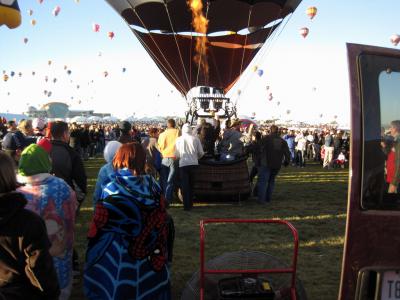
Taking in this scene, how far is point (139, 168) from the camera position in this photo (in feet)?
9.73

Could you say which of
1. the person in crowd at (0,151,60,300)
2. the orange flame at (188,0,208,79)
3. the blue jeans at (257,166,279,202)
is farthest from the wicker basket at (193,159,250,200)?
the orange flame at (188,0,208,79)

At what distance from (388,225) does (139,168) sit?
5.49ft

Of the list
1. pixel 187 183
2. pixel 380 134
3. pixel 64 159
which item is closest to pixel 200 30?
pixel 187 183

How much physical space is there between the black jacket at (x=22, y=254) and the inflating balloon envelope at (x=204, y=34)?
13.1 m

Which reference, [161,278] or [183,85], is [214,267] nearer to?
[161,278]

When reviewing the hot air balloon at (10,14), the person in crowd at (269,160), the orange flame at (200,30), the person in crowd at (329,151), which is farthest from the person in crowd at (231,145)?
the person in crowd at (329,151)

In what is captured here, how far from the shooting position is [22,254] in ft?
6.41

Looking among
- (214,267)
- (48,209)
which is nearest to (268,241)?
(214,267)

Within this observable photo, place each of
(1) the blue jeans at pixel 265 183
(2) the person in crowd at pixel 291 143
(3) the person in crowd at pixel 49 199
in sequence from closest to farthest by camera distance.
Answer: (3) the person in crowd at pixel 49 199
(1) the blue jeans at pixel 265 183
(2) the person in crowd at pixel 291 143

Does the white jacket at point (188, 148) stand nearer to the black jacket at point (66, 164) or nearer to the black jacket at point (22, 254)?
the black jacket at point (66, 164)

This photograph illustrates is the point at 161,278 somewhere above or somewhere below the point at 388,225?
below

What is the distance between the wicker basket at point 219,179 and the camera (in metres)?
8.16

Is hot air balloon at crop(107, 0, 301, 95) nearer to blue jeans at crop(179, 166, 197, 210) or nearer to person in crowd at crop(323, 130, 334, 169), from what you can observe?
person in crowd at crop(323, 130, 334, 169)

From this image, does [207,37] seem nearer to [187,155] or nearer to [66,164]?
[187,155]
